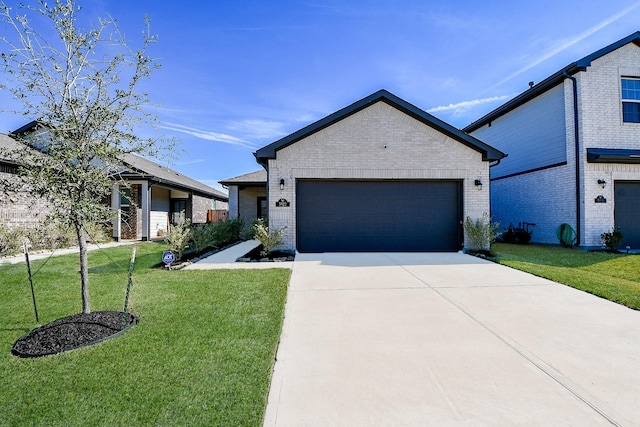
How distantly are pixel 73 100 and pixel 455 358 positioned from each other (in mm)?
5661

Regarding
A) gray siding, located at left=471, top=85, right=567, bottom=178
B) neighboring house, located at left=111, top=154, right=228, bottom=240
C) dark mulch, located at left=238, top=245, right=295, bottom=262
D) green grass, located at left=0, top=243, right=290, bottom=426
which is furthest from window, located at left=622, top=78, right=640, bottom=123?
neighboring house, located at left=111, top=154, right=228, bottom=240

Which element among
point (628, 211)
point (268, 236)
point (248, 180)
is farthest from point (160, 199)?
point (628, 211)

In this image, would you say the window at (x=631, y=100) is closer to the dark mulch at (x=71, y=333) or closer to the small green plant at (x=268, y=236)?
the small green plant at (x=268, y=236)

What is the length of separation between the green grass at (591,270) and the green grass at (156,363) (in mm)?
5766

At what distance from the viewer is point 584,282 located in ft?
19.4

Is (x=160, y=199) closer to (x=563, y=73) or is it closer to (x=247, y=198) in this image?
(x=247, y=198)

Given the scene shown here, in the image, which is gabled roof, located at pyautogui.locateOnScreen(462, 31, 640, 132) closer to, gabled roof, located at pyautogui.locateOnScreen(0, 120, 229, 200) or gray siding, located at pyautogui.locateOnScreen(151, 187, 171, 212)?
gabled roof, located at pyautogui.locateOnScreen(0, 120, 229, 200)

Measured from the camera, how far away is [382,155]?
1008cm

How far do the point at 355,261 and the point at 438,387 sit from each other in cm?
590

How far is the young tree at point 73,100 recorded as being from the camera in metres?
3.69

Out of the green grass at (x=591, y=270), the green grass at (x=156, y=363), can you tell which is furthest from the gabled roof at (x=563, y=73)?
the green grass at (x=156, y=363)

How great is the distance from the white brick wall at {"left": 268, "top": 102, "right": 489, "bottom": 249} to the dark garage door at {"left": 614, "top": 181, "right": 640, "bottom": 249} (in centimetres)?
535

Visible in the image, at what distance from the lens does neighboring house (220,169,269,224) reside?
16.5m

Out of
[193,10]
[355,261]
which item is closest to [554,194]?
[355,261]
